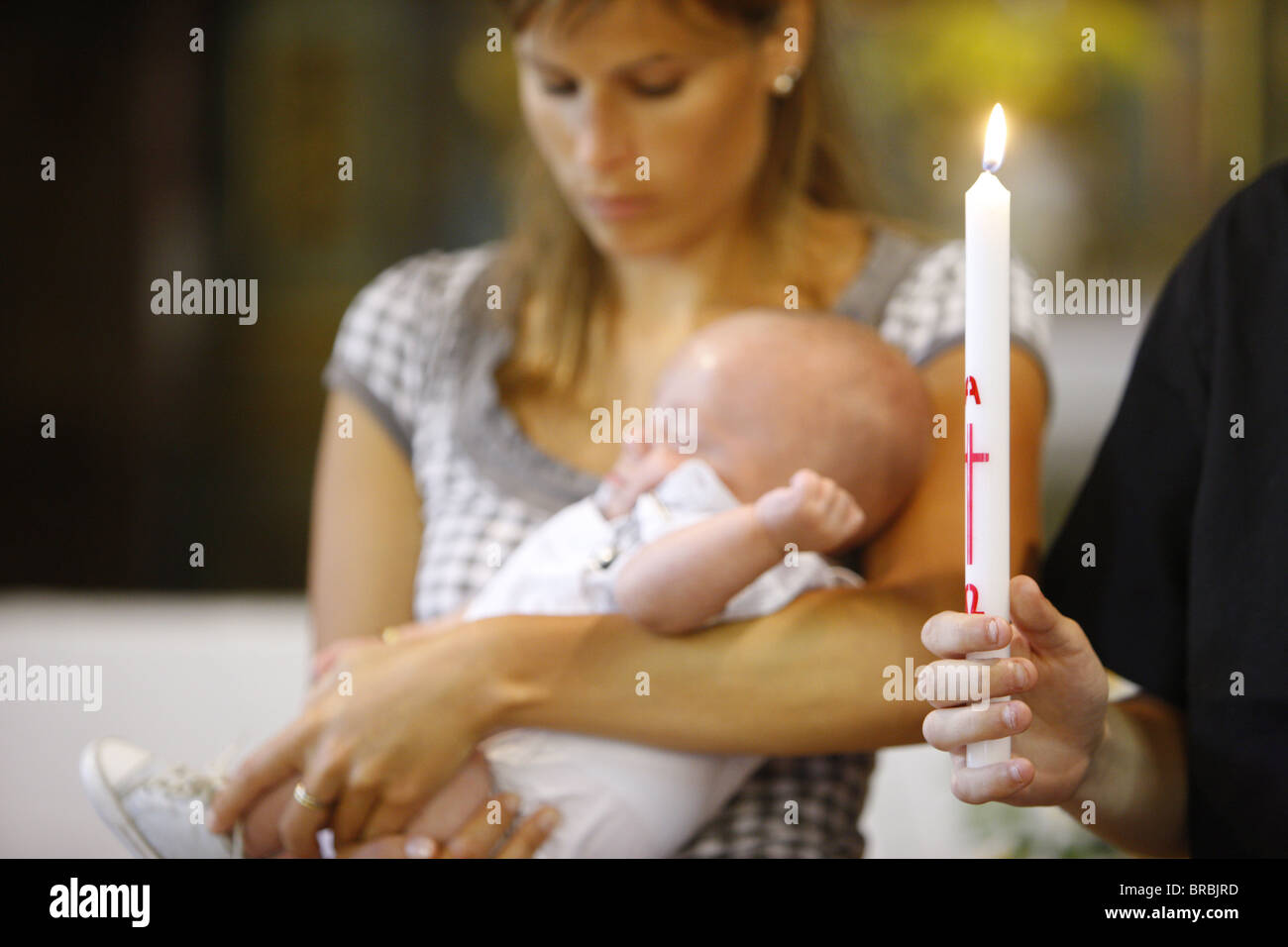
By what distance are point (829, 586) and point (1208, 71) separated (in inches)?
21.1

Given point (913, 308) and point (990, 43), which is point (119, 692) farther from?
point (990, 43)

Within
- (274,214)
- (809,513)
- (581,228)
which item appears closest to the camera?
(809,513)

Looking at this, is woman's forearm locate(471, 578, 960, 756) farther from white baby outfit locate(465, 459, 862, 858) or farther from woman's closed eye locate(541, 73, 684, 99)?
woman's closed eye locate(541, 73, 684, 99)

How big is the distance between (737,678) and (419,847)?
0.54ft

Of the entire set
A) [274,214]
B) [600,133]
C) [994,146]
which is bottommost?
[994,146]

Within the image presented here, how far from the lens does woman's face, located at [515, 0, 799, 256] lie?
62 cm

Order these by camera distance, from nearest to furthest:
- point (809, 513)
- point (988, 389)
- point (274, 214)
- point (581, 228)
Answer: point (988, 389) → point (809, 513) → point (581, 228) → point (274, 214)

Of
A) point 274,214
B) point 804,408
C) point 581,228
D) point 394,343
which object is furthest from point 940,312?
point 274,214

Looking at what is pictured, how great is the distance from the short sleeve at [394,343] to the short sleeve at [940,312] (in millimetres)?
284

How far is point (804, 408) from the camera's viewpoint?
57 centimetres

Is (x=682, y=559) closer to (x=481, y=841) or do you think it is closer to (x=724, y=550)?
(x=724, y=550)

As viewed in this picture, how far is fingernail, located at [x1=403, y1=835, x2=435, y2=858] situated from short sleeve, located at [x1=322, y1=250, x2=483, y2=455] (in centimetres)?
27

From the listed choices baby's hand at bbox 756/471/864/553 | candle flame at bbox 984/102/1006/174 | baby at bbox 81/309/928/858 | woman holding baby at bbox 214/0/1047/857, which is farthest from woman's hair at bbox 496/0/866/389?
candle flame at bbox 984/102/1006/174
